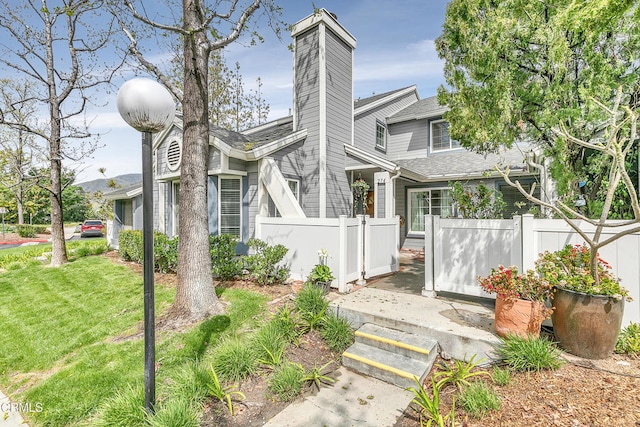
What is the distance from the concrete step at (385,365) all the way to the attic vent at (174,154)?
7660mm

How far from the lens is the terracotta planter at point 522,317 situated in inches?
131

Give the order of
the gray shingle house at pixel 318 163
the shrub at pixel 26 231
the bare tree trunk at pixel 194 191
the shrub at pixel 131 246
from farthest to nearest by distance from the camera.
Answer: the shrub at pixel 26 231
the shrub at pixel 131 246
the gray shingle house at pixel 318 163
the bare tree trunk at pixel 194 191

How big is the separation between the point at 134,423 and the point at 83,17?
1319 centimetres

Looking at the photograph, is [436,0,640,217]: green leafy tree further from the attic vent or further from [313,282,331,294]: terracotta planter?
the attic vent

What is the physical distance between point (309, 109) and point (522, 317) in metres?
7.92

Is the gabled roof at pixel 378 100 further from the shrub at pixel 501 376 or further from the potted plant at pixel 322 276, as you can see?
the shrub at pixel 501 376

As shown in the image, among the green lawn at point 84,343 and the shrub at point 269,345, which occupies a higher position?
the shrub at point 269,345

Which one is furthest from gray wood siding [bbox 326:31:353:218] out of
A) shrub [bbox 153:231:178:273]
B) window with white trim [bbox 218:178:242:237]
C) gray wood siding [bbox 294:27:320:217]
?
shrub [bbox 153:231:178:273]

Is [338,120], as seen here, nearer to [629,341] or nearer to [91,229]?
[629,341]

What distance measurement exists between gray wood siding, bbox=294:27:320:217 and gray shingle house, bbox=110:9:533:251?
0.10 ft

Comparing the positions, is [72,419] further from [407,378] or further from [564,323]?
[564,323]

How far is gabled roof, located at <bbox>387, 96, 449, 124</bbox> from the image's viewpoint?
1159cm

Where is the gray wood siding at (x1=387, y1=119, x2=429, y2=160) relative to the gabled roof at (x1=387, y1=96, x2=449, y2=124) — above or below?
below

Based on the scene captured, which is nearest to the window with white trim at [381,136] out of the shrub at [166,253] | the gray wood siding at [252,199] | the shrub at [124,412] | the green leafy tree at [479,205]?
the gray wood siding at [252,199]
